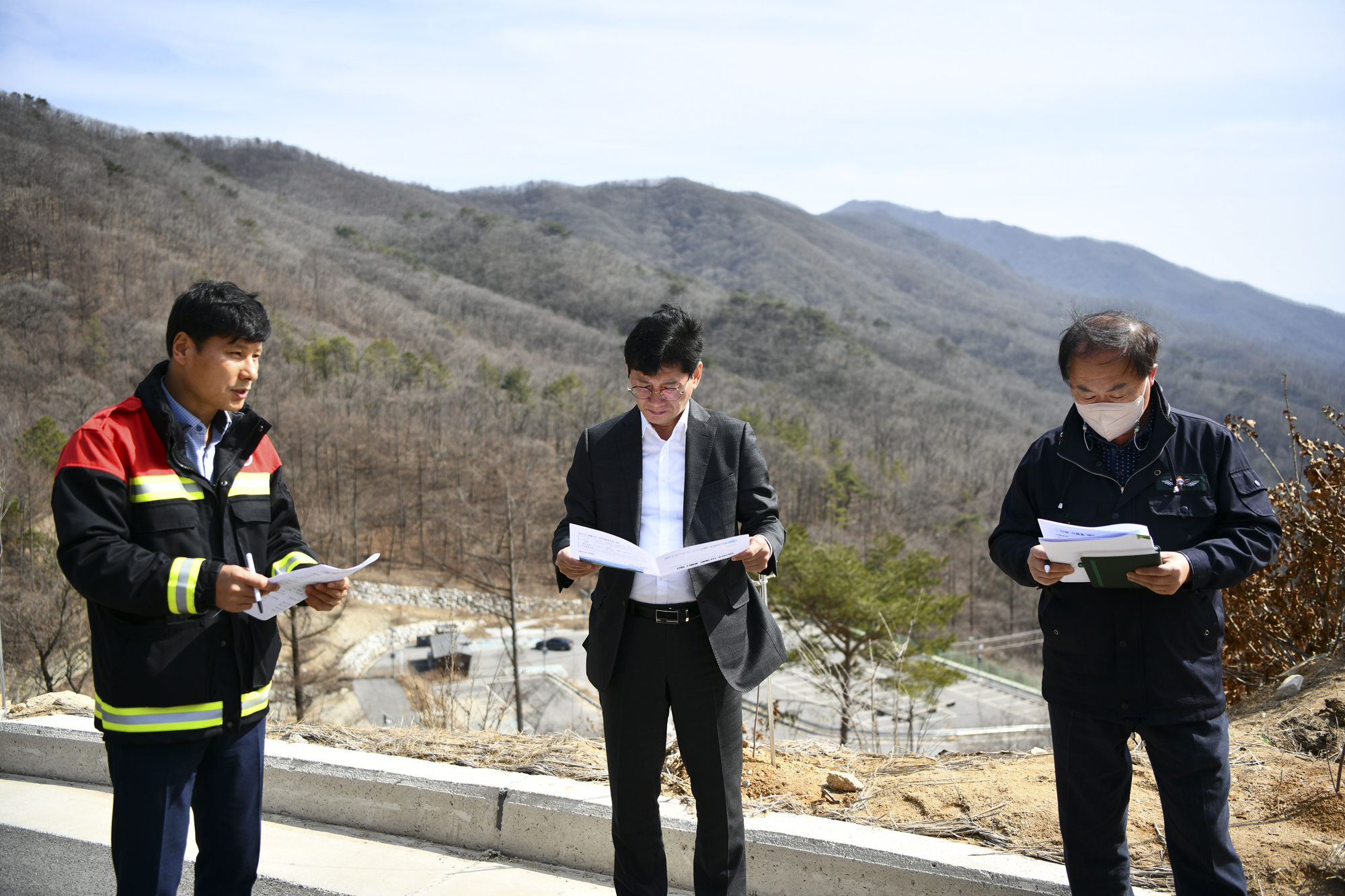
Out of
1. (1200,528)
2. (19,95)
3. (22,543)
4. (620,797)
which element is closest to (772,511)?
(620,797)

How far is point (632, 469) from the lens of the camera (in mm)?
2443

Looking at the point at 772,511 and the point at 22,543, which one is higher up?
the point at 772,511

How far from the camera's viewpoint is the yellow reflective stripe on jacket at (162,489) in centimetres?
200

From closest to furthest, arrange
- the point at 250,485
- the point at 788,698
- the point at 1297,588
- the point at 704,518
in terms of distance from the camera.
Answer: the point at 250,485 < the point at 704,518 < the point at 1297,588 < the point at 788,698

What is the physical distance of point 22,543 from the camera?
1953cm

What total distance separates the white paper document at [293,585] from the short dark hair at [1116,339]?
174cm

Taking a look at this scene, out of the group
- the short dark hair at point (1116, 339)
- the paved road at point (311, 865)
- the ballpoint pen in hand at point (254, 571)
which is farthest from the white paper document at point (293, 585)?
the short dark hair at point (1116, 339)

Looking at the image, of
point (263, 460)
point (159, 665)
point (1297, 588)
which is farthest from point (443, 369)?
point (159, 665)

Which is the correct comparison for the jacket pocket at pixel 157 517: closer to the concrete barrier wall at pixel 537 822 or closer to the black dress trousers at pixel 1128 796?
the concrete barrier wall at pixel 537 822

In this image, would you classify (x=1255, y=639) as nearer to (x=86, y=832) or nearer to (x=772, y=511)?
(x=772, y=511)

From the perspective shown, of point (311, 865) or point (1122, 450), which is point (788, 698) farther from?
point (1122, 450)

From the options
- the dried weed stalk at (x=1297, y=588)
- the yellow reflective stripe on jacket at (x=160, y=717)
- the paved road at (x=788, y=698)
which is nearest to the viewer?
the yellow reflective stripe on jacket at (x=160, y=717)

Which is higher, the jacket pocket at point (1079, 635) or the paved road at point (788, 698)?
the jacket pocket at point (1079, 635)

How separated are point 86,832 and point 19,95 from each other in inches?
3760
